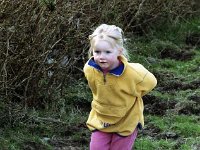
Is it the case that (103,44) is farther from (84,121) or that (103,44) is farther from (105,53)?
(84,121)

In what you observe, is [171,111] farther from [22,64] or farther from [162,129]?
[22,64]

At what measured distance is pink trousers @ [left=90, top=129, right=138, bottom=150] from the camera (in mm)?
3918

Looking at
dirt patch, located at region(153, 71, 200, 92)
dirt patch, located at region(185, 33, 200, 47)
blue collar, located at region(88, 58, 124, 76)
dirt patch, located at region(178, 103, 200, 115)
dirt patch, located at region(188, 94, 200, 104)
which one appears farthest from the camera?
dirt patch, located at region(185, 33, 200, 47)

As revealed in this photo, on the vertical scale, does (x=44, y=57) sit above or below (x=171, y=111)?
above

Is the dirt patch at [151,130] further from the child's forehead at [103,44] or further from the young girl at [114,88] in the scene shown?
the child's forehead at [103,44]

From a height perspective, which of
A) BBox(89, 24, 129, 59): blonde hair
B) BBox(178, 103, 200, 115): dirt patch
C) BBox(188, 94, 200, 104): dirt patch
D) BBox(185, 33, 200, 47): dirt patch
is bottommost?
BBox(178, 103, 200, 115): dirt patch

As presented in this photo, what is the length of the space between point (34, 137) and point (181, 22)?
4599 mm

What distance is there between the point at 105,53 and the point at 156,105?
238 cm

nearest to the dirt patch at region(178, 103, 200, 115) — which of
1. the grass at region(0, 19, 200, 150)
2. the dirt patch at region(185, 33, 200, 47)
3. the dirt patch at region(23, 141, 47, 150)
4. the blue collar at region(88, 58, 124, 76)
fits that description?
the grass at region(0, 19, 200, 150)

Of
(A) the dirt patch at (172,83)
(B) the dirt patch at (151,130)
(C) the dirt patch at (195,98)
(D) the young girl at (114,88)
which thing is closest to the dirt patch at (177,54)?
(A) the dirt patch at (172,83)

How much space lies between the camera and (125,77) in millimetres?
3754

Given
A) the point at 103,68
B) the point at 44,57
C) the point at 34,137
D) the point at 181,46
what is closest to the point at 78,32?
the point at 44,57

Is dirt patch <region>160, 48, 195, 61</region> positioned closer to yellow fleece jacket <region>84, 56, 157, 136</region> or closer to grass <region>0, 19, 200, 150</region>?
grass <region>0, 19, 200, 150</region>

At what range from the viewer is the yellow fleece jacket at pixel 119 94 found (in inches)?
148
